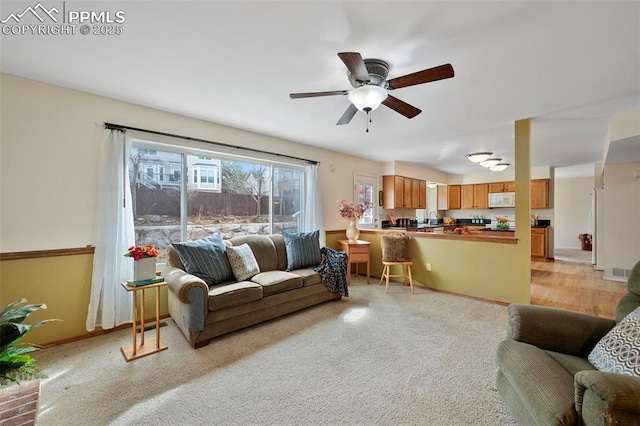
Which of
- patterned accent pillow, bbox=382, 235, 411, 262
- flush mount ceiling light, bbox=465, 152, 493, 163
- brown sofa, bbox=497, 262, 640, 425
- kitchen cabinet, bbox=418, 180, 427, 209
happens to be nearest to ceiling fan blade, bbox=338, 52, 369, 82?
brown sofa, bbox=497, 262, 640, 425

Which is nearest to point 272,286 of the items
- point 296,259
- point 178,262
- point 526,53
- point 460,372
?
point 296,259

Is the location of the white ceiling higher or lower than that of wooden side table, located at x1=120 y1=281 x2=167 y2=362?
higher

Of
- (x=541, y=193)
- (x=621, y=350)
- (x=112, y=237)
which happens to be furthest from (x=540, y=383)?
(x=541, y=193)

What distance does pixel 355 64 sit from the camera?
1748 millimetres

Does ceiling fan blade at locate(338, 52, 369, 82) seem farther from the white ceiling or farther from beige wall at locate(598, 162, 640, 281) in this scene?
beige wall at locate(598, 162, 640, 281)

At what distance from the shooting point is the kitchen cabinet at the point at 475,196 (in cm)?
804

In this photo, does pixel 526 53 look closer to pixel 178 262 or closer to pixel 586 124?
pixel 586 124

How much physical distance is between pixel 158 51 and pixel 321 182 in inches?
131

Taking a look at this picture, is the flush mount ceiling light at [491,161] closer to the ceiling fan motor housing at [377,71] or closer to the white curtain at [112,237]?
the ceiling fan motor housing at [377,71]

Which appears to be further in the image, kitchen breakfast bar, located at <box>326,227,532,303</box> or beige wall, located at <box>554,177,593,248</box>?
beige wall, located at <box>554,177,593,248</box>

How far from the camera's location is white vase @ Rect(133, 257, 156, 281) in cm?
243

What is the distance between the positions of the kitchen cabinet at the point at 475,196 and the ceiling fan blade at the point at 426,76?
291 inches

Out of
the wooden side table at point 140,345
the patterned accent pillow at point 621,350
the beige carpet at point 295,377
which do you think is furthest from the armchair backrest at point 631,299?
the wooden side table at point 140,345

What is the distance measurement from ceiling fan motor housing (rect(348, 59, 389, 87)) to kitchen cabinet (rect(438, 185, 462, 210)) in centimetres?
736
